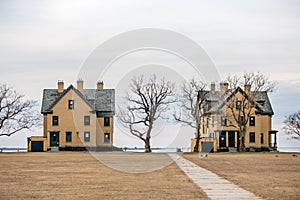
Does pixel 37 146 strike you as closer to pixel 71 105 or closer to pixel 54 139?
pixel 54 139

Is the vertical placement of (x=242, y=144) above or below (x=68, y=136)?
below

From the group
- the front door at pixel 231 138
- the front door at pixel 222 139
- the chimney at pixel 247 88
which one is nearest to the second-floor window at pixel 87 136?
A: the front door at pixel 222 139

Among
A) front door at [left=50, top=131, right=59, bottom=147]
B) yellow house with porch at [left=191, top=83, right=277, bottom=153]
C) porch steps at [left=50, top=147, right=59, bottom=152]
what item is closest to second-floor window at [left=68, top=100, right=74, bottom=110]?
front door at [left=50, top=131, right=59, bottom=147]

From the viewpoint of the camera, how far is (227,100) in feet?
283

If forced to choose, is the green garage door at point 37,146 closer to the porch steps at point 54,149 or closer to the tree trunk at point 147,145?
the porch steps at point 54,149

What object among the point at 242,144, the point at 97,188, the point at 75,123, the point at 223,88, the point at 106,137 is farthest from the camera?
the point at 106,137

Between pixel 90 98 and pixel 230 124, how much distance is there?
22.1 m

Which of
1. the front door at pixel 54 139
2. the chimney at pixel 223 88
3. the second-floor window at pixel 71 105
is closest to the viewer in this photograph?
the front door at pixel 54 139

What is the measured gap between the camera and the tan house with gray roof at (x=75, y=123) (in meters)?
87.6

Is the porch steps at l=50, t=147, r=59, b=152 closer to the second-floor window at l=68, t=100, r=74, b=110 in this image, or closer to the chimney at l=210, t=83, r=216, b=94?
the second-floor window at l=68, t=100, r=74, b=110

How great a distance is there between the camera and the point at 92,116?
89.5 m

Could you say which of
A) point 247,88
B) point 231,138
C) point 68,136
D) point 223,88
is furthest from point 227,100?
point 68,136

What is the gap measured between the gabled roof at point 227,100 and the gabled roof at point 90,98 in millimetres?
14855

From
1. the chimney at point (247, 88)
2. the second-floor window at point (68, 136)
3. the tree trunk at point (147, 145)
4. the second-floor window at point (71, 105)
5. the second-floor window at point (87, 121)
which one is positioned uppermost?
the chimney at point (247, 88)
